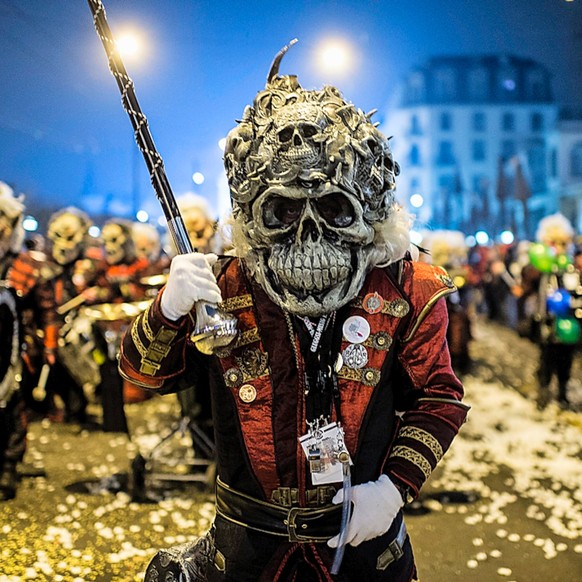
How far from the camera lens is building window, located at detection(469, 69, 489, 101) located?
2236cm

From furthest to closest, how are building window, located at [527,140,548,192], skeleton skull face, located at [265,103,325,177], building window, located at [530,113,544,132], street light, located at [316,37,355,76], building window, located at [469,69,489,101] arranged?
building window, located at [469,69,489,101] → building window, located at [527,140,548,192] → building window, located at [530,113,544,132] → street light, located at [316,37,355,76] → skeleton skull face, located at [265,103,325,177]

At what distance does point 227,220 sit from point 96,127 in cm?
288

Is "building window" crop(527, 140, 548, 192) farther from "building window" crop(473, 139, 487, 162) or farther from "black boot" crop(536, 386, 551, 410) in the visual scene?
"black boot" crop(536, 386, 551, 410)

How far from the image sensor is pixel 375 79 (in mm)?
7113

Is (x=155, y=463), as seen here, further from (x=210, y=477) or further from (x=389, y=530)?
(x=389, y=530)

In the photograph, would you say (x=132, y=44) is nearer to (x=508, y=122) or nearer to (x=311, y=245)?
(x=311, y=245)

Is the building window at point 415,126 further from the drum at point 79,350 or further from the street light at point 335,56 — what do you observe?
the drum at point 79,350

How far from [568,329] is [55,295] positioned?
5.05 metres

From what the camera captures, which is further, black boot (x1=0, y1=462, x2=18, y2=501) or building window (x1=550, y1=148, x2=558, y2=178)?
building window (x1=550, y1=148, x2=558, y2=178)

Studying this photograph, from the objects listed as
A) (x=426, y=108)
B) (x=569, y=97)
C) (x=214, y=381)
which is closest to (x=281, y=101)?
(x=214, y=381)

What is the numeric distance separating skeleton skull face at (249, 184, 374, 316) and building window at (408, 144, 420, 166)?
970 inches

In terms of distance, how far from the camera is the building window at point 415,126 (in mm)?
26047

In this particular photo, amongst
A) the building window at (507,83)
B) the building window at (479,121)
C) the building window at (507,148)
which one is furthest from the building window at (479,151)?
the building window at (507,148)

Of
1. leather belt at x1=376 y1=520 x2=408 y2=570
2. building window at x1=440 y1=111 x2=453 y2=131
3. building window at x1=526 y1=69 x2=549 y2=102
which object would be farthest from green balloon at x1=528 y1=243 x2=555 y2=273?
building window at x1=440 y1=111 x2=453 y2=131
